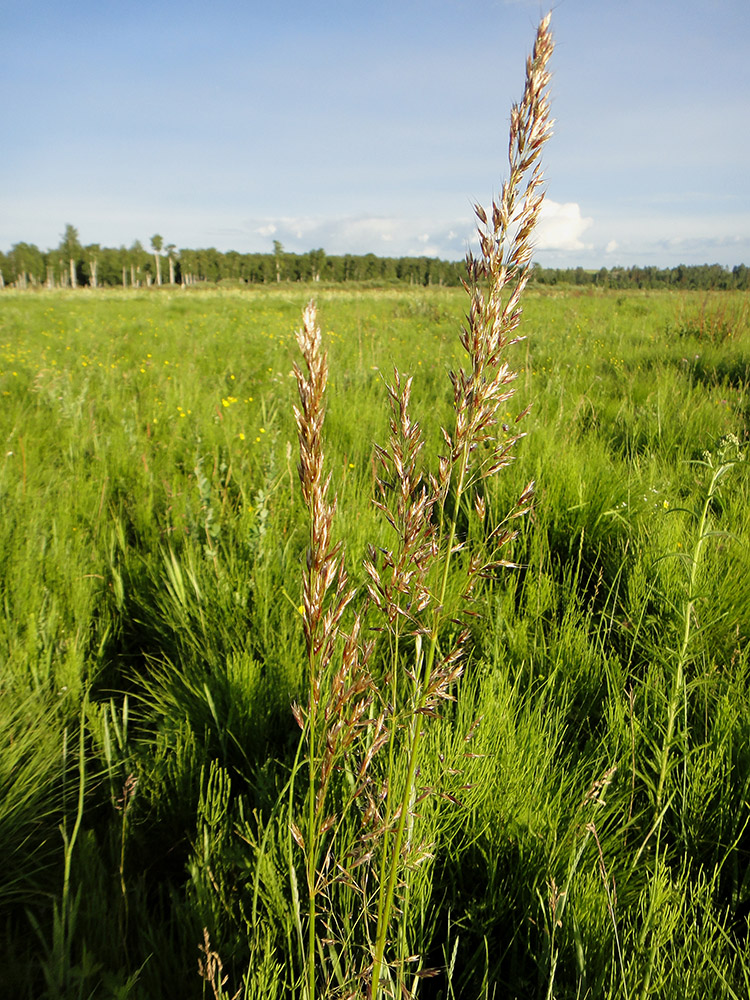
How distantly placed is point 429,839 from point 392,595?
0.65m

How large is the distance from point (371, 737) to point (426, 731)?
0.13 meters

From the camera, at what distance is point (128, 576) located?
92.0 inches

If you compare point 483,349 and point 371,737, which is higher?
point 483,349

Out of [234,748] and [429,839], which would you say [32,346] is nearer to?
[234,748]

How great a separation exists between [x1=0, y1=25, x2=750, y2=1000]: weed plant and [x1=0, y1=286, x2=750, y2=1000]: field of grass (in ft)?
0.03

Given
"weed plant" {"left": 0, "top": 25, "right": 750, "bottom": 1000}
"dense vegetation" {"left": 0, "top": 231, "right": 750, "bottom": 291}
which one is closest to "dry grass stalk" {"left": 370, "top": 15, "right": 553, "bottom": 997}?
"weed plant" {"left": 0, "top": 25, "right": 750, "bottom": 1000}

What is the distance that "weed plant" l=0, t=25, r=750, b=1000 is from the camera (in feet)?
3.54

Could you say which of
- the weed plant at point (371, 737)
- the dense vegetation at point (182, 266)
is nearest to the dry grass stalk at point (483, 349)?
the weed plant at point (371, 737)

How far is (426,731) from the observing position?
135 cm

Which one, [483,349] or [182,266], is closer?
[483,349]

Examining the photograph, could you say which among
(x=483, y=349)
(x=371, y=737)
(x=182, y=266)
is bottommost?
(x=371, y=737)

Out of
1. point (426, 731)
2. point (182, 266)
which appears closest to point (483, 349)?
point (426, 731)

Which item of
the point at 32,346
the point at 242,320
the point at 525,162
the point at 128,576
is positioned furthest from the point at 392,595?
the point at 242,320

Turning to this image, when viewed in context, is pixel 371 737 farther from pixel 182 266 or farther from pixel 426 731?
pixel 182 266
